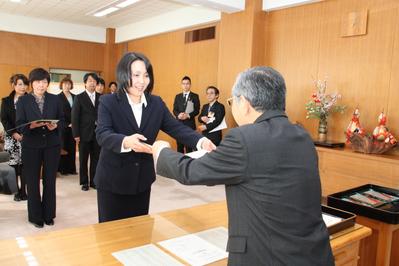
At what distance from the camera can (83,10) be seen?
8.29 meters

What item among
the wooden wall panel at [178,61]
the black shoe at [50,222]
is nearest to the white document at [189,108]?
the wooden wall panel at [178,61]

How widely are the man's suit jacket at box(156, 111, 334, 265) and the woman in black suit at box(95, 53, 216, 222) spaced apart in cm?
82

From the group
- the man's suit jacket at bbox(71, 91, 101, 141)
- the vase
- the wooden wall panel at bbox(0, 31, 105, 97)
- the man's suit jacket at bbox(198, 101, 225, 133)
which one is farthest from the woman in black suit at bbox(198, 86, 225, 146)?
the wooden wall panel at bbox(0, 31, 105, 97)

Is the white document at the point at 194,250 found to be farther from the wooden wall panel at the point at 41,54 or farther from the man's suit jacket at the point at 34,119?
the wooden wall panel at the point at 41,54

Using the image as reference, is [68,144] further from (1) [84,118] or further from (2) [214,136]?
(2) [214,136]

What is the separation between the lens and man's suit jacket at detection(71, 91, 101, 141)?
5.21m

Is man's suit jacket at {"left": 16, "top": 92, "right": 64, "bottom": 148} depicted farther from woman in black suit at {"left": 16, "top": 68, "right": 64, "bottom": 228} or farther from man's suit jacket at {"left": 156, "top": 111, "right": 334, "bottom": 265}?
man's suit jacket at {"left": 156, "top": 111, "right": 334, "bottom": 265}

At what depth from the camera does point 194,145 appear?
2215 mm

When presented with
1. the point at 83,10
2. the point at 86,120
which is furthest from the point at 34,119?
the point at 83,10

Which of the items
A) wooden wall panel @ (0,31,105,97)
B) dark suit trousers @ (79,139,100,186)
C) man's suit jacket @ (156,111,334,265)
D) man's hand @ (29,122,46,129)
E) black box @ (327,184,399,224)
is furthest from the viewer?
wooden wall panel @ (0,31,105,97)

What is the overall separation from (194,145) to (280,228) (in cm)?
108

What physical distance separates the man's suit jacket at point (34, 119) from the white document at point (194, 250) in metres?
2.39

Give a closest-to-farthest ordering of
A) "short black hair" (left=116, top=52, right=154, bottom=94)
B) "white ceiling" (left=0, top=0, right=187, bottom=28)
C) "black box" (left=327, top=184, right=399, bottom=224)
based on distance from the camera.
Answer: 1. "short black hair" (left=116, top=52, right=154, bottom=94)
2. "black box" (left=327, top=184, right=399, bottom=224)
3. "white ceiling" (left=0, top=0, right=187, bottom=28)

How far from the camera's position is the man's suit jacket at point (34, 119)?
3559 mm
